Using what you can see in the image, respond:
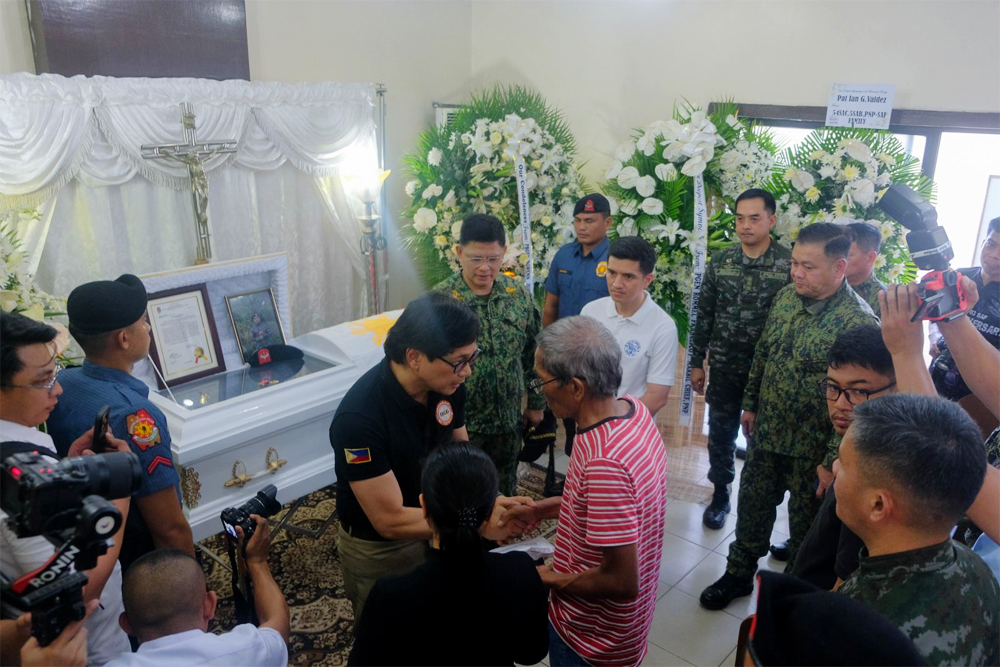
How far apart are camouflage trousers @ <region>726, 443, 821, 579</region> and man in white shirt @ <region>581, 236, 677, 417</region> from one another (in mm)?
468

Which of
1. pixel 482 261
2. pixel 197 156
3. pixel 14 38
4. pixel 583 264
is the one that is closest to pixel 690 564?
pixel 583 264

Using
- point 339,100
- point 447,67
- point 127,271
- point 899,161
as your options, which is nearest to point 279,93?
point 339,100

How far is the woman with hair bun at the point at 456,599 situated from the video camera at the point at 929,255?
1238mm

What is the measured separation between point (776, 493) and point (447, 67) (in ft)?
13.7

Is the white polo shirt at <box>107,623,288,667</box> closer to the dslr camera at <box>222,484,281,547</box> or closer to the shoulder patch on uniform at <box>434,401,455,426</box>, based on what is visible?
the dslr camera at <box>222,484,281,547</box>

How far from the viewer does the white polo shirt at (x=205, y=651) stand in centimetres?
132

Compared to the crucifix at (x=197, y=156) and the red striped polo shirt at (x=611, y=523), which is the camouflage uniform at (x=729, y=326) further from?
the crucifix at (x=197, y=156)

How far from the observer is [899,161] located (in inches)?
134

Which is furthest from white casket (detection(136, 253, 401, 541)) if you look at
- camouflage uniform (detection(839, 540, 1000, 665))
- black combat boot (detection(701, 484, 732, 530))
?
camouflage uniform (detection(839, 540, 1000, 665))

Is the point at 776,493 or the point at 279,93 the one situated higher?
the point at 279,93

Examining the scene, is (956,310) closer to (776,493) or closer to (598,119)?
(776,493)

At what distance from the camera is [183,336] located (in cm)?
302

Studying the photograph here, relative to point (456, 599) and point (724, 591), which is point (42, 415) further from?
point (724, 591)

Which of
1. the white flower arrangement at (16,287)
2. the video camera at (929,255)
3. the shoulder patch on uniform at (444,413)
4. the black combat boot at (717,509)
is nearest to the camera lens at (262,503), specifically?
the shoulder patch on uniform at (444,413)
